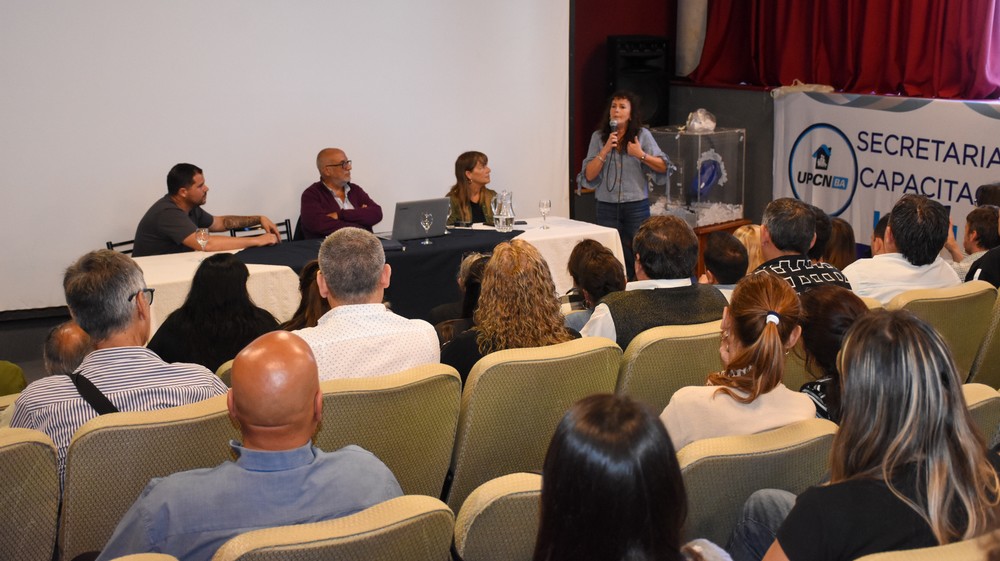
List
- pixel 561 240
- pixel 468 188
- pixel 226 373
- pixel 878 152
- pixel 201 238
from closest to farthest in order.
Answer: pixel 226 373, pixel 201 238, pixel 561 240, pixel 468 188, pixel 878 152

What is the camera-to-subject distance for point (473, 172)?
6.12m

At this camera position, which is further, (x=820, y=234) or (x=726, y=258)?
→ (x=820, y=234)

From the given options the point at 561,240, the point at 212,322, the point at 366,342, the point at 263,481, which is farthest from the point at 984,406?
the point at 561,240

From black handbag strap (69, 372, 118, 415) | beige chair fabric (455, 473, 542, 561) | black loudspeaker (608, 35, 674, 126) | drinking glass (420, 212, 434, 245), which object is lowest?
beige chair fabric (455, 473, 542, 561)

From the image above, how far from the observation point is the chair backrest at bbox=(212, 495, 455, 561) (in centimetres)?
143

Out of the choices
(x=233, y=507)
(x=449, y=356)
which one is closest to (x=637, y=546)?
(x=233, y=507)

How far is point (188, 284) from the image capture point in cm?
447

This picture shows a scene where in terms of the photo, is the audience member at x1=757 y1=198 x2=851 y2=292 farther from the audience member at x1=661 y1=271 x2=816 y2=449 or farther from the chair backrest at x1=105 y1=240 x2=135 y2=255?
the chair backrest at x1=105 y1=240 x2=135 y2=255

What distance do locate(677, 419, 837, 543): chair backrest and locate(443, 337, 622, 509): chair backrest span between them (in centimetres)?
64

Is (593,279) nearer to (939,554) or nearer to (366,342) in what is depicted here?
(366,342)

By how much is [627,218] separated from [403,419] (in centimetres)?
436

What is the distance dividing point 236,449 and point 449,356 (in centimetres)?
125

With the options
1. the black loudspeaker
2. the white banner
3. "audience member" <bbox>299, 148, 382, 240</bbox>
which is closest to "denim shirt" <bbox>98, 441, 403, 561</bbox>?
"audience member" <bbox>299, 148, 382, 240</bbox>

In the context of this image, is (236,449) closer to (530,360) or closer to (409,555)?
(409,555)
